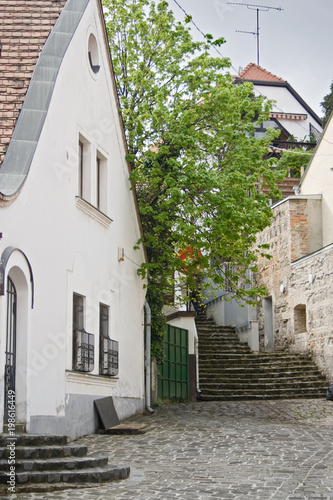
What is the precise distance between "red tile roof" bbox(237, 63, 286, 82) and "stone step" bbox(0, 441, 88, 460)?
41.4 meters

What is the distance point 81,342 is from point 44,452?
3.71 m

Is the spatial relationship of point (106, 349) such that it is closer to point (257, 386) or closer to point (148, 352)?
point (148, 352)

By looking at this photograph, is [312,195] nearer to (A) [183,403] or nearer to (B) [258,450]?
(A) [183,403]

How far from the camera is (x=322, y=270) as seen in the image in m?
25.2

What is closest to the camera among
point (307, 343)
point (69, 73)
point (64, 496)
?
point (64, 496)

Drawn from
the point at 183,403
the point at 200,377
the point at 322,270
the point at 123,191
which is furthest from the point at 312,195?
the point at 123,191

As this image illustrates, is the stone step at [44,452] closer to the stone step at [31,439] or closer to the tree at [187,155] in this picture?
the stone step at [31,439]

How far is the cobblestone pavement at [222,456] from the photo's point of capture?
906 cm

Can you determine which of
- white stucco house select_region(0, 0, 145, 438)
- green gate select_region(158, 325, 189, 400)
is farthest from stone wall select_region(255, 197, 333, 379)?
white stucco house select_region(0, 0, 145, 438)

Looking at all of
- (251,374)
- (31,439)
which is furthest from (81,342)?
(251,374)

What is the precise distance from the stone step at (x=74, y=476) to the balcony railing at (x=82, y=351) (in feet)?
11.1

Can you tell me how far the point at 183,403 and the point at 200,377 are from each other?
262 centimetres

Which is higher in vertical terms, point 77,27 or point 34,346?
point 77,27

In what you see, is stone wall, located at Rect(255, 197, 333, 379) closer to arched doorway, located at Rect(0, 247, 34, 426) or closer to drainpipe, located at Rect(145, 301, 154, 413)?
drainpipe, located at Rect(145, 301, 154, 413)
